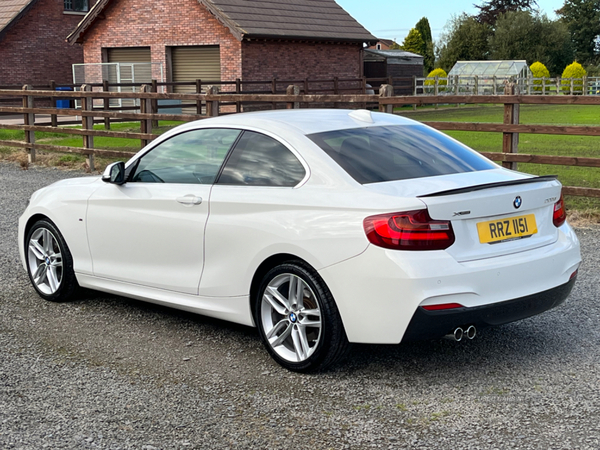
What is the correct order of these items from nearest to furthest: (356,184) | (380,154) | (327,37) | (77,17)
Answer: (356,184) → (380,154) → (327,37) → (77,17)

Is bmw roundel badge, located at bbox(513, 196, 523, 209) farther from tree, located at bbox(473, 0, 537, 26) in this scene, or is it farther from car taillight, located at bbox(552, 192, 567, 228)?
tree, located at bbox(473, 0, 537, 26)

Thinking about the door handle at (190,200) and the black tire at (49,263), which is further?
the black tire at (49,263)

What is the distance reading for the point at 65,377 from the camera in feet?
15.7

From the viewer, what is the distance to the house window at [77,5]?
40.9m

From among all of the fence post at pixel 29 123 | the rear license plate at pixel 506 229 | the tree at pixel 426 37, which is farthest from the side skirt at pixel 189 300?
the tree at pixel 426 37

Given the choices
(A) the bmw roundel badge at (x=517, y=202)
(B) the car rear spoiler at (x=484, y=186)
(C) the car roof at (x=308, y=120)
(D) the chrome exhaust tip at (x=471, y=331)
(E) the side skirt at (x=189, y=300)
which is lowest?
(E) the side skirt at (x=189, y=300)

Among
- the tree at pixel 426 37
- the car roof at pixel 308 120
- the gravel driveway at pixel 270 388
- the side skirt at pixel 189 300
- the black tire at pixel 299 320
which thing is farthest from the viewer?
the tree at pixel 426 37

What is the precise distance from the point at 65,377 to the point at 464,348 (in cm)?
241

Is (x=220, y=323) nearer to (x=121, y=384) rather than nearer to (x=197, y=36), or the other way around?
(x=121, y=384)

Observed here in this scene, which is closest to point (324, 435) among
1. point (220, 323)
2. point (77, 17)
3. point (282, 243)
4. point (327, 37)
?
point (282, 243)

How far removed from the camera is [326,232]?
4.49m

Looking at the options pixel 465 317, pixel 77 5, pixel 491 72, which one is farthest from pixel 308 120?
pixel 491 72

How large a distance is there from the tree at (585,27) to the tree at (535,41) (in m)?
9.24

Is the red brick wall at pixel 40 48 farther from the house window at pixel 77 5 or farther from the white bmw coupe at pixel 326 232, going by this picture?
the white bmw coupe at pixel 326 232
